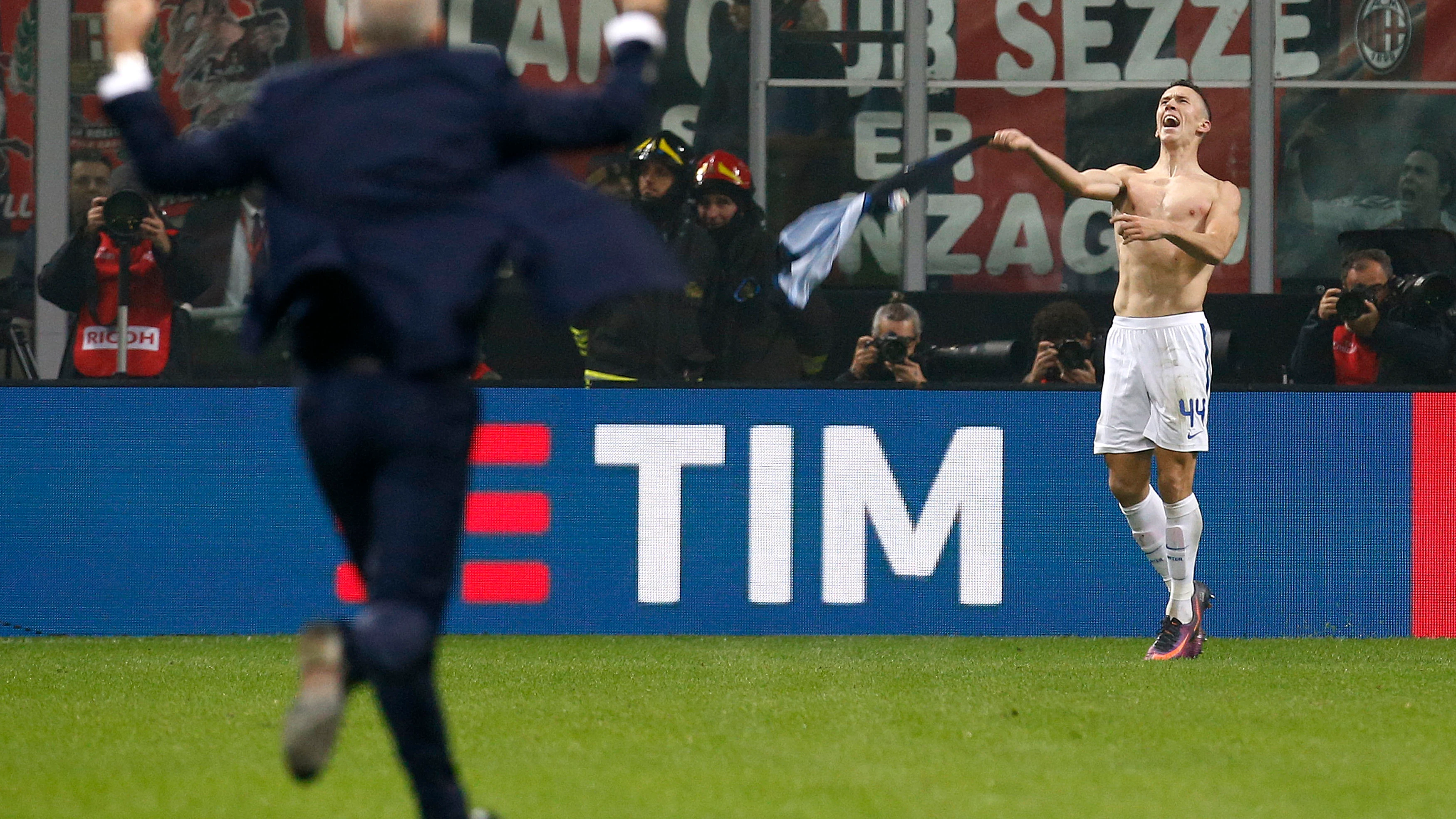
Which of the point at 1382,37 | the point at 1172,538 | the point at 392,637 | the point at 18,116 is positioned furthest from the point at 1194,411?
the point at 18,116

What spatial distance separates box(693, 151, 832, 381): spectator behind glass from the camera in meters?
9.68

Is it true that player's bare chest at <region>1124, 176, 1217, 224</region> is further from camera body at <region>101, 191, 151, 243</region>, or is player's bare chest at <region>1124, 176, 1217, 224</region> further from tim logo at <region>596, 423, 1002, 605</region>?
camera body at <region>101, 191, 151, 243</region>

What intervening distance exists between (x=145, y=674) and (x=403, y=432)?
4334mm

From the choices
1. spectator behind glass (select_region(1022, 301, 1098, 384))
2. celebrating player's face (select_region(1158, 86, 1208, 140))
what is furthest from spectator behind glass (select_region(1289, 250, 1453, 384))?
celebrating player's face (select_region(1158, 86, 1208, 140))

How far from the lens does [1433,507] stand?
9.05m

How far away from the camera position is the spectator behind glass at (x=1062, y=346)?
377 inches

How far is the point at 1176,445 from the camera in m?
8.25

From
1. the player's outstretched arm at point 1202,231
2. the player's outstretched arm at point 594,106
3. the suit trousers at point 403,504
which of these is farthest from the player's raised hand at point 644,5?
the player's outstretched arm at point 1202,231

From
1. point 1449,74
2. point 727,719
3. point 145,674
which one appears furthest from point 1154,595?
point 1449,74

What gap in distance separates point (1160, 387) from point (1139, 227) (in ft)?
2.56

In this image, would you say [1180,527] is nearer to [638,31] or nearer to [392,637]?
[638,31]

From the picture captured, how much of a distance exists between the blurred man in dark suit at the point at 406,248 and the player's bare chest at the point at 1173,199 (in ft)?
16.1

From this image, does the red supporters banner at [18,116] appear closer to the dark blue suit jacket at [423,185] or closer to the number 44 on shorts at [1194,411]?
the number 44 on shorts at [1194,411]

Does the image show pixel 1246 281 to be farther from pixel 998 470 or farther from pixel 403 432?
pixel 403 432
